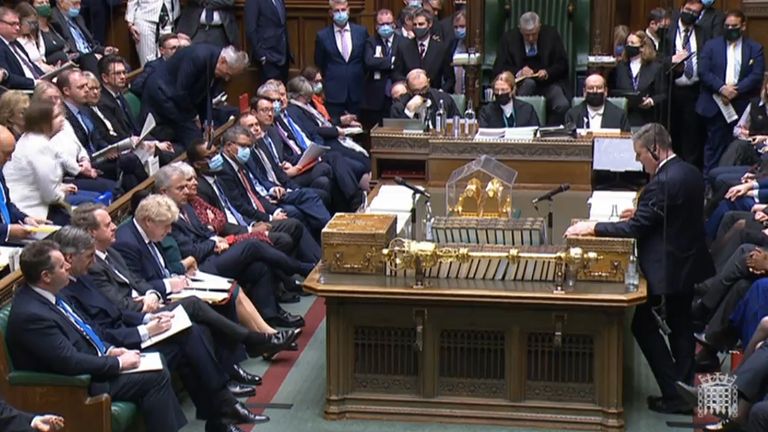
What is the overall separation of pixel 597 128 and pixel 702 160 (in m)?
2.46

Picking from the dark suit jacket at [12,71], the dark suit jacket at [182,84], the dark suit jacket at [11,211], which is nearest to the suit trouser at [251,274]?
the dark suit jacket at [11,211]

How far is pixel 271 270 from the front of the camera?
30.5 ft

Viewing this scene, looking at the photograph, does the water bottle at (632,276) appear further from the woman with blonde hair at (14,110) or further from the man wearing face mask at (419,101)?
the man wearing face mask at (419,101)

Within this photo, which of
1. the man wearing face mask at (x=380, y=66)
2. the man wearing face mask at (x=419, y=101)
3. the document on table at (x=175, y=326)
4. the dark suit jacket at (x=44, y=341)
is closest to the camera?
the dark suit jacket at (x=44, y=341)

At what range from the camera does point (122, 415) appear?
21.9ft

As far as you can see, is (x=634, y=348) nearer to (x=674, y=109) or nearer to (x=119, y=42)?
(x=674, y=109)

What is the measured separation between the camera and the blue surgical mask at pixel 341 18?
13227 millimetres

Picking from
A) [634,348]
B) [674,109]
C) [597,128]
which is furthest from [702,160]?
[634,348]

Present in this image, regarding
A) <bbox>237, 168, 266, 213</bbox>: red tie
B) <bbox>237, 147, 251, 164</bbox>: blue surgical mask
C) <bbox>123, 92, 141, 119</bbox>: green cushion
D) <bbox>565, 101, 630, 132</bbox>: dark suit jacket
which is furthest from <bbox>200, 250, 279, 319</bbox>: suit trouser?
<bbox>565, 101, 630, 132</bbox>: dark suit jacket

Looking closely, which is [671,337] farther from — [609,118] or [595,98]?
[595,98]

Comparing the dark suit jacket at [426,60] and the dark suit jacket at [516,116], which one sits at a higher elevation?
the dark suit jacket at [426,60]

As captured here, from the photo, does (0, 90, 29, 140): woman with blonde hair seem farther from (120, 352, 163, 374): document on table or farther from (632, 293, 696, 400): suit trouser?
(632, 293, 696, 400): suit trouser

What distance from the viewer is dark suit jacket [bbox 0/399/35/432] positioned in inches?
233

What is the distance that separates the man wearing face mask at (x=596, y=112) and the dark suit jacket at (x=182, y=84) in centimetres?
269
